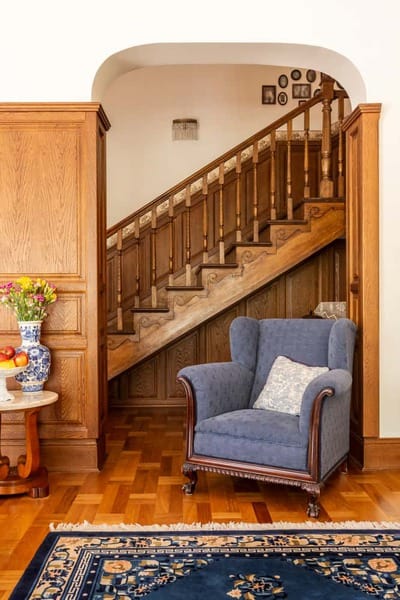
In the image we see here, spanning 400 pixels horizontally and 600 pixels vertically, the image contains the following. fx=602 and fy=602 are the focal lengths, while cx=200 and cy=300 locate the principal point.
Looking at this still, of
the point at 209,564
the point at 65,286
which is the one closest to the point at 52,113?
the point at 65,286

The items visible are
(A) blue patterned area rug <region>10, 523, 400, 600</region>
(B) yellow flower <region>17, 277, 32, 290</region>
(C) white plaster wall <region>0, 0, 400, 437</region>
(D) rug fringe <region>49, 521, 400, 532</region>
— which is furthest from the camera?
(C) white plaster wall <region>0, 0, 400, 437</region>

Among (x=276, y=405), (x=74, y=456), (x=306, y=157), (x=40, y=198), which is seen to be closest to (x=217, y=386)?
(x=276, y=405)

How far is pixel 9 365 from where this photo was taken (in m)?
3.26

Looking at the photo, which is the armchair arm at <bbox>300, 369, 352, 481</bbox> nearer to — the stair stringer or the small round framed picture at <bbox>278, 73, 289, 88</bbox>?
the stair stringer

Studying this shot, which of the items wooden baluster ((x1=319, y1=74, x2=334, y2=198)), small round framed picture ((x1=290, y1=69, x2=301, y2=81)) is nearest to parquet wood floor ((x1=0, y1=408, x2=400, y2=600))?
wooden baluster ((x1=319, y1=74, x2=334, y2=198))

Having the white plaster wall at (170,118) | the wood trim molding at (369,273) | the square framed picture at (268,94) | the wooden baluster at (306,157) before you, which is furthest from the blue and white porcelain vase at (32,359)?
the square framed picture at (268,94)

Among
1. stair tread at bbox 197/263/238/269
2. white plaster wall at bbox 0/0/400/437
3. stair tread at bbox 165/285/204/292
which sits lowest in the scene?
stair tread at bbox 165/285/204/292

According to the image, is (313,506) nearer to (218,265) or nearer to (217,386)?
(217,386)

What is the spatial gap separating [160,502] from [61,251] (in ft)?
5.35

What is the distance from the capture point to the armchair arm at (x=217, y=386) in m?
3.34

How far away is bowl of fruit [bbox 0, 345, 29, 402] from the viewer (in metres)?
3.24

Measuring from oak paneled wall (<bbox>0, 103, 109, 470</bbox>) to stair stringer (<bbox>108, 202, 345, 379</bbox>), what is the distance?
136cm

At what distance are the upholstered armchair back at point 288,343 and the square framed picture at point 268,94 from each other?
3572mm

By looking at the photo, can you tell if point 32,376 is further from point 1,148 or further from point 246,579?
point 246,579
